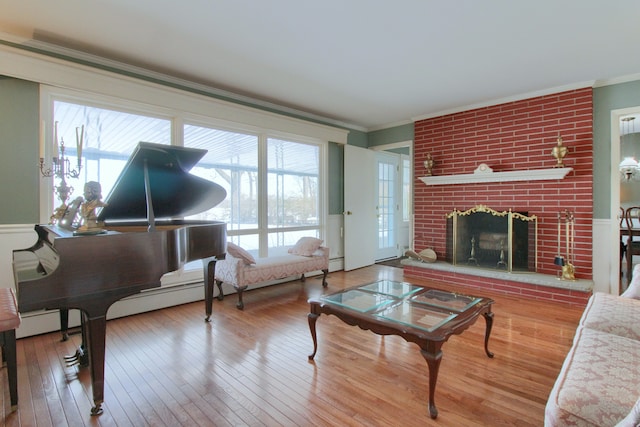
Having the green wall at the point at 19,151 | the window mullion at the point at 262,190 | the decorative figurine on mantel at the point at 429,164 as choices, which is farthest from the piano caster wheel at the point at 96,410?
the decorative figurine on mantel at the point at 429,164

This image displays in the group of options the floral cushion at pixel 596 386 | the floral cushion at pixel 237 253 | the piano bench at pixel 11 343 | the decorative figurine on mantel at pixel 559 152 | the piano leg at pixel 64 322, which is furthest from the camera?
the decorative figurine on mantel at pixel 559 152

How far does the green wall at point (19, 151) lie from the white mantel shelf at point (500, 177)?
465cm

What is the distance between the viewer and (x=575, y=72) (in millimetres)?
3346

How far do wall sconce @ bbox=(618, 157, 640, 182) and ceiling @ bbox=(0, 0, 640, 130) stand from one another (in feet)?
10.4

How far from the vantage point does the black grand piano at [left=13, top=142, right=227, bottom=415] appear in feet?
5.02

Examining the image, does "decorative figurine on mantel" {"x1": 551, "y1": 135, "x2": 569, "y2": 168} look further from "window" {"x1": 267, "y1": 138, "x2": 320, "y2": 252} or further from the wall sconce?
the wall sconce

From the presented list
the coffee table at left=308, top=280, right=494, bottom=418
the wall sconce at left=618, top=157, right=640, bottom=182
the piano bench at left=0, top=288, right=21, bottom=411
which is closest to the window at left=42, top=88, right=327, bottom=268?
the piano bench at left=0, top=288, right=21, bottom=411

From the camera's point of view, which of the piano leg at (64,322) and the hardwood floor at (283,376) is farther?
the piano leg at (64,322)

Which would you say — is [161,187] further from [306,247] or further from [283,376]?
[306,247]

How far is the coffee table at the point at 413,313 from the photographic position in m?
1.67

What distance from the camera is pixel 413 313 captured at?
6.79ft

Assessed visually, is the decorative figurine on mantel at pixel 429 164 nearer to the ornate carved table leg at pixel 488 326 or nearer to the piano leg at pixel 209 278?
the ornate carved table leg at pixel 488 326

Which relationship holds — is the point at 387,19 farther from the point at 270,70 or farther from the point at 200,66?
the point at 200,66

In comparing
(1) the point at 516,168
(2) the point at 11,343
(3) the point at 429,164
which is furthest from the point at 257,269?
(1) the point at 516,168
